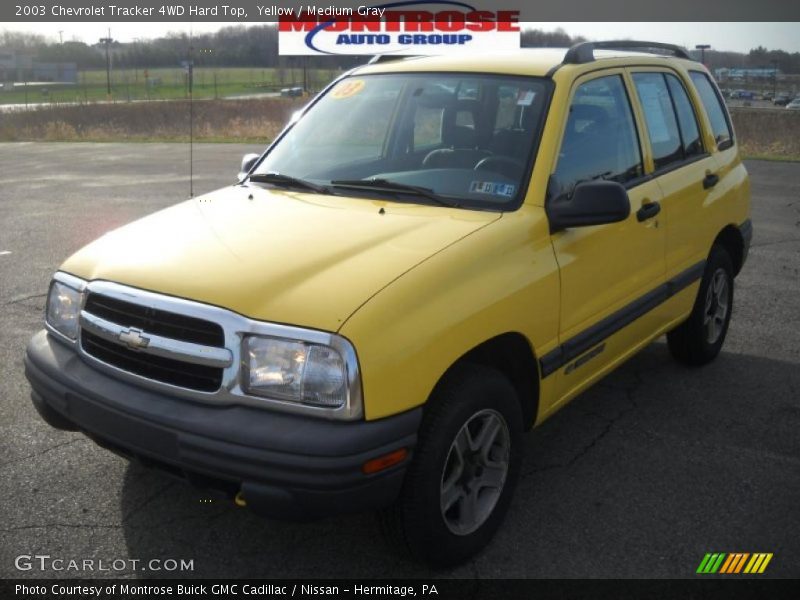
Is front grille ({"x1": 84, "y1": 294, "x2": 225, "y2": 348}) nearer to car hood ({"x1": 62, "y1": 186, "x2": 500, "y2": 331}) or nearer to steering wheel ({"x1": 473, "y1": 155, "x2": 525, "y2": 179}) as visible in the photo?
car hood ({"x1": 62, "y1": 186, "x2": 500, "y2": 331})

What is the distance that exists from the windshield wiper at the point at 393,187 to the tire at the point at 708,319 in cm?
217

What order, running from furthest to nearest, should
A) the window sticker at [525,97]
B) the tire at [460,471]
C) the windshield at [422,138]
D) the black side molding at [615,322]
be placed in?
1. the window sticker at [525,97]
2. the windshield at [422,138]
3. the black side molding at [615,322]
4. the tire at [460,471]

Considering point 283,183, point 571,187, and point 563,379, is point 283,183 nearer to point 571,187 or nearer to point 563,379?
point 571,187

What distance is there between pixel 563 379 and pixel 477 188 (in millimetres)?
898

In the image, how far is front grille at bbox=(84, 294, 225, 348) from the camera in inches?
111

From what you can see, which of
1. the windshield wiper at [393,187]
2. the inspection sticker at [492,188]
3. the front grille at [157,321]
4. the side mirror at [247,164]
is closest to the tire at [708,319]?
the inspection sticker at [492,188]

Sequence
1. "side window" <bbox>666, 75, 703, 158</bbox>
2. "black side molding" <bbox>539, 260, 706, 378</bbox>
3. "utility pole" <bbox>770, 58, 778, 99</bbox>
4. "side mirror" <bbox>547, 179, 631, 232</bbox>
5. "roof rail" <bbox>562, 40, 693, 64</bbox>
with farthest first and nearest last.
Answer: "utility pole" <bbox>770, 58, 778, 99</bbox>, "side window" <bbox>666, 75, 703, 158</bbox>, "roof rail" <bbox>562, 40, 693, 64</bbox>, "black side molding" <bbox>539, 260, 706, 378</bbox>, "side mirror" <bbox>547, 179, 631, 232</bbox>

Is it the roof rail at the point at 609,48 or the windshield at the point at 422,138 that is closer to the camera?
the windshield at the point at 422,138

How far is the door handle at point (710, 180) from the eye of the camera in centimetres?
488

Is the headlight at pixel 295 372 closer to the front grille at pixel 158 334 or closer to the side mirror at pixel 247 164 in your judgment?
the front grille at pixel 158 334

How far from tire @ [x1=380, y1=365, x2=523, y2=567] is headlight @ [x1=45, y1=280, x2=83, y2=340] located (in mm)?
1402

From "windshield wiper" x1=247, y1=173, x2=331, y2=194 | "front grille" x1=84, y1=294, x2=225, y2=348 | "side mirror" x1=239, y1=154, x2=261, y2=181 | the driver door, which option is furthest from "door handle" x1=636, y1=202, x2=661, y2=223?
"front grille" x1=84, y1=294, x2=225, y2=348

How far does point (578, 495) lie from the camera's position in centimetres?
374

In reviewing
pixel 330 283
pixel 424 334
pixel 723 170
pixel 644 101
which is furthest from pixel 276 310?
pixel 723 170
